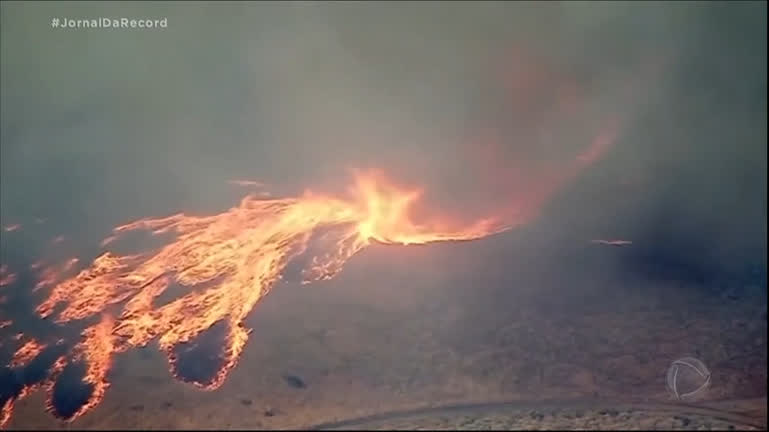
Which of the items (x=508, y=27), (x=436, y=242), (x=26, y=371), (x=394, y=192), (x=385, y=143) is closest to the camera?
(x=26, y=371)

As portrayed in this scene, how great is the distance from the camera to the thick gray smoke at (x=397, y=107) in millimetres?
11953

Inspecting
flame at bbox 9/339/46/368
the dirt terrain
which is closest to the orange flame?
the dirt terrain

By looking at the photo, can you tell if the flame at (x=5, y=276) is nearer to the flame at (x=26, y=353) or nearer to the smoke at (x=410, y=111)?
the smoke at (x=410, y=111)

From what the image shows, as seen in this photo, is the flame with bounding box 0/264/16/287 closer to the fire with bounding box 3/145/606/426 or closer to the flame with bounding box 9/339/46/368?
the fire with bounding box 3/145/606/426

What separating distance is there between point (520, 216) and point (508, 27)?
18.5ft

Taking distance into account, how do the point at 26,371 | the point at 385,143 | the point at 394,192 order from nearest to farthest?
1. the point at 26,371
2. the point at 394,192
3. the point at 385,143

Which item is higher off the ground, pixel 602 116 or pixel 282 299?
pixel 602 116

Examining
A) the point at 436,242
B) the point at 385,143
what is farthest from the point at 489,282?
the point at 385,143

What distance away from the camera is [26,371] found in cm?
925

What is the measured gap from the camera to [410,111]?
13.9 metres

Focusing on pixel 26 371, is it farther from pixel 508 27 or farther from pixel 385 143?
pixel 508 27

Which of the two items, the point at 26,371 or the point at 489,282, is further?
the point at 489,282

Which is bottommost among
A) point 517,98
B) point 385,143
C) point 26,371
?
point 26,371

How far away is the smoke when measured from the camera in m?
11.9
